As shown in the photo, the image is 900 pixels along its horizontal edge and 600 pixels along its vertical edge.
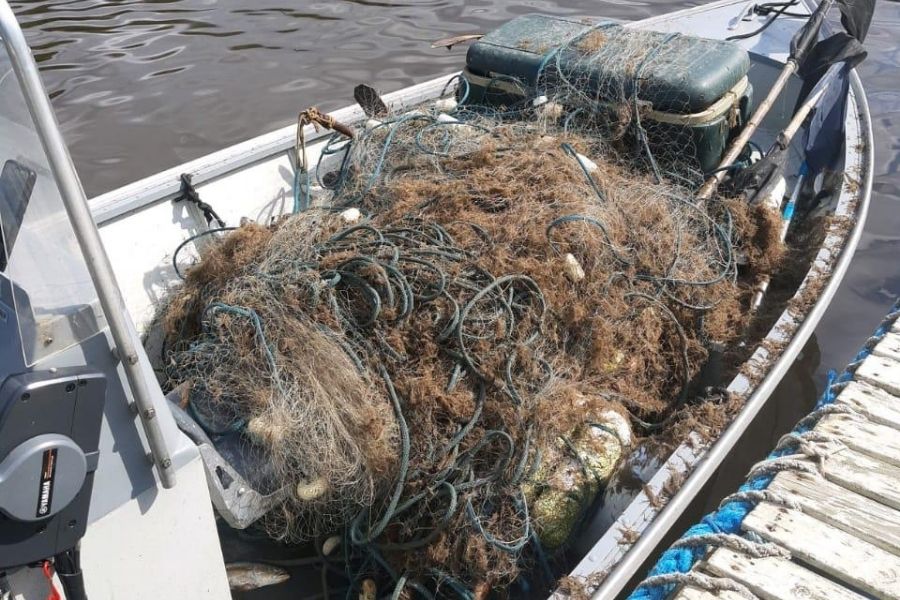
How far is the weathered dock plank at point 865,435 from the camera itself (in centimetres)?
313

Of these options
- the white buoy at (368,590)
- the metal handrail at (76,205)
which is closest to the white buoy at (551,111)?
the white buoy at (368,590)

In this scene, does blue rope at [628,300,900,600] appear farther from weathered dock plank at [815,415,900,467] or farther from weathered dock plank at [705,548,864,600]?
weathered dock plank at [815,415,900,467]

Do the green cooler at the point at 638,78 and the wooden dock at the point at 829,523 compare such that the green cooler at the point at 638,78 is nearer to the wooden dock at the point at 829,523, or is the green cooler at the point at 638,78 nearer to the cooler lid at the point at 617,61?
the cooler lid at the point at 617,61

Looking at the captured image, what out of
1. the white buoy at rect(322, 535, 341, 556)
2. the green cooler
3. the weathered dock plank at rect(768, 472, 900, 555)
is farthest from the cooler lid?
the white buoy at rect(322, 535, 341, 556)

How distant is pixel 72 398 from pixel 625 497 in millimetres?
2315

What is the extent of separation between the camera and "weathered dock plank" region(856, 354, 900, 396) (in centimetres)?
350

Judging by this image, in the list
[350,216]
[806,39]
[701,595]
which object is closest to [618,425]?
[701,595]

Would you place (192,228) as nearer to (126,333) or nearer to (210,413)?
(210,413)

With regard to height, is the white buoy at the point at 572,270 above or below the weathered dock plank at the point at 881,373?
above

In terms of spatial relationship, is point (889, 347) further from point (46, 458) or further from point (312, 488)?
point (46, 458)

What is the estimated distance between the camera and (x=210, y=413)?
9.88ft

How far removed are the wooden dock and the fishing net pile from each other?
2.05 feet

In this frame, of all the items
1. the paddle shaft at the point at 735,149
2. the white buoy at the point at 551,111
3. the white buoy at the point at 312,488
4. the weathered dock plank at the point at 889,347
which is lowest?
the weathered dock plank at the point at 889,347

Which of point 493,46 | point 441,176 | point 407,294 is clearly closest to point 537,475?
point 407,294
